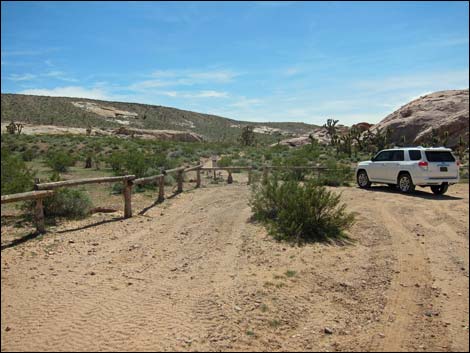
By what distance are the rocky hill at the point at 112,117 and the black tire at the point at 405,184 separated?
52.4m

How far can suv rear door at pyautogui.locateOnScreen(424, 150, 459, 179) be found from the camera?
13.1 m

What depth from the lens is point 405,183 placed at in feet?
45.8

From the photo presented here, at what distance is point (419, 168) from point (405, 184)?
0.87 metres

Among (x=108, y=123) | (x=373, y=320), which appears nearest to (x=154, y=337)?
(x=373, y=320)

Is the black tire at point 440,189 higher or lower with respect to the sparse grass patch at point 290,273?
higher

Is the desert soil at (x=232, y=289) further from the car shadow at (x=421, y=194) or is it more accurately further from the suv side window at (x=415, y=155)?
the suv side window at (x=415, y=155)

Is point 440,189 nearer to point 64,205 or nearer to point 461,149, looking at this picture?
point 64,205

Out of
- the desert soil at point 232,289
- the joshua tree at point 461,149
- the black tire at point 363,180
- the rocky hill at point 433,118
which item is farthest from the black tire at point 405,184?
the rocky hill at point 433,118

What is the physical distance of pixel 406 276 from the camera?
588 centimetres

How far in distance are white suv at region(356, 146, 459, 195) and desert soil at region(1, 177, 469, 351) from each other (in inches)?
167

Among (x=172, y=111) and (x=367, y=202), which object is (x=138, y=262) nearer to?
(x=367, y=202)

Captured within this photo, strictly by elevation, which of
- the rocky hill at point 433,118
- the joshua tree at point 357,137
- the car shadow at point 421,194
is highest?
the rocky hill at point 433,118

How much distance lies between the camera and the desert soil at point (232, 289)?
13.5ft

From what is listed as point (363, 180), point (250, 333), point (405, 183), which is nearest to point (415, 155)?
point (405, 183)
